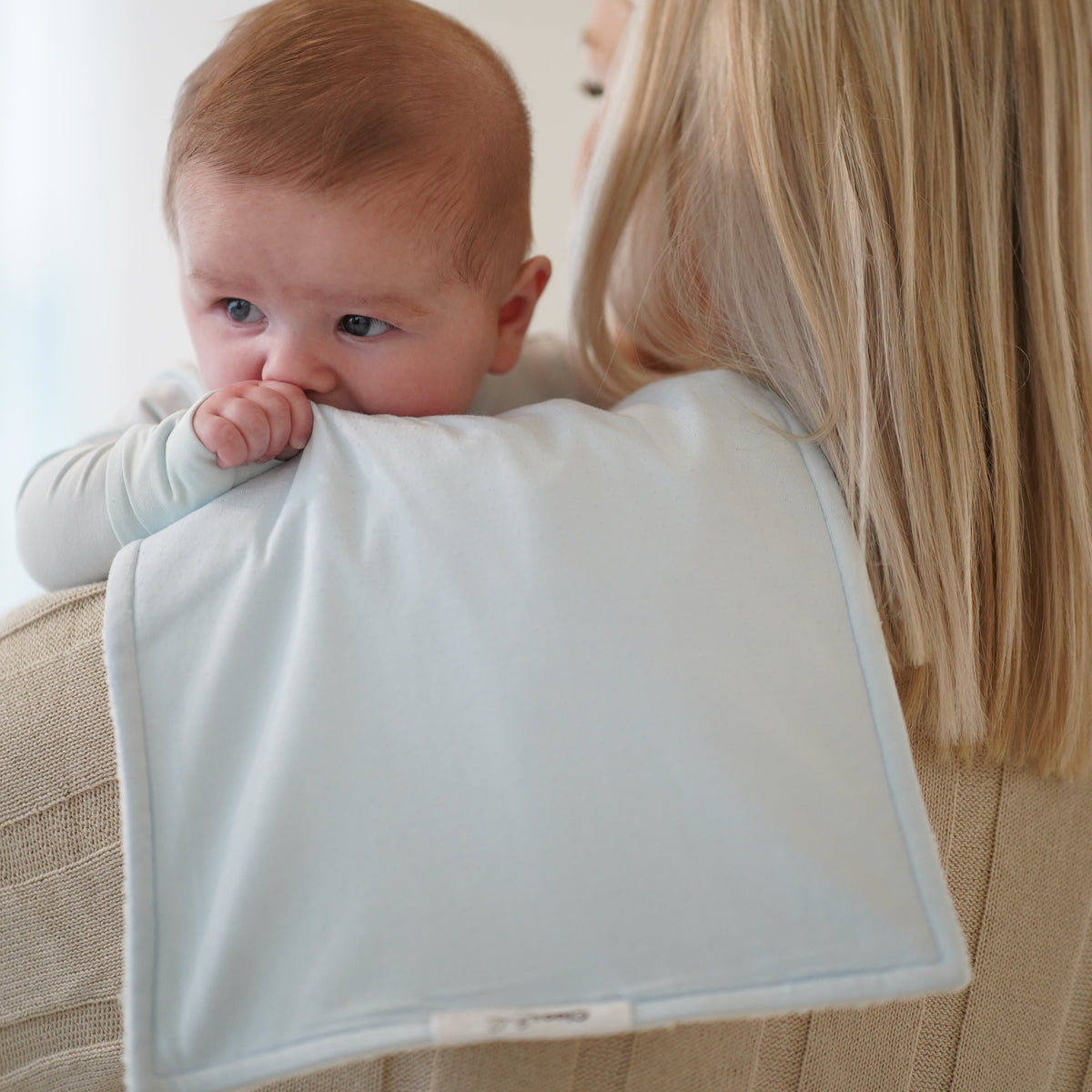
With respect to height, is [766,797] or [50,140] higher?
[766,797]

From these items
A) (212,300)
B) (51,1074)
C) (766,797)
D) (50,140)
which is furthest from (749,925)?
(50,140)

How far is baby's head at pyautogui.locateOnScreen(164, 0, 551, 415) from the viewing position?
73 centimetres

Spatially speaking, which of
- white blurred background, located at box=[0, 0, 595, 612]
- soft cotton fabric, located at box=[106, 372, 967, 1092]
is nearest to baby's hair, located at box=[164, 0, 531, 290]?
soft cotton fabric, located at box=[106, 372, 967, 1092]

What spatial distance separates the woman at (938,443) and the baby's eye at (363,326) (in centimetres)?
26

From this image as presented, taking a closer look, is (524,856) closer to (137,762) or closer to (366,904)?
(366,904)

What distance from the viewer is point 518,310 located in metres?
0.92

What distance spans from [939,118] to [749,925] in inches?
19.7

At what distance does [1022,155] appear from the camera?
0.69m

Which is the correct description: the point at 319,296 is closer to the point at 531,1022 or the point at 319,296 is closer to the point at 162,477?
the point at 162,477

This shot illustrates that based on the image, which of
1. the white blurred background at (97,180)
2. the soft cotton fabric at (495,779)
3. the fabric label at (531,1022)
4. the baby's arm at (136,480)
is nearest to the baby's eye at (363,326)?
the baby's arm at (136,480)

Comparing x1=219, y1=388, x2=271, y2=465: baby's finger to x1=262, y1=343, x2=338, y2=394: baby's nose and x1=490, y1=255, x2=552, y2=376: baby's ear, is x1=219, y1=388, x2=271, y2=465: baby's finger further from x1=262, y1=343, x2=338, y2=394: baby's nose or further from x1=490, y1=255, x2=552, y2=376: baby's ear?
x1=490, y1=255, x2=552, y2=376: baby's ear

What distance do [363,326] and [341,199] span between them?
0.31ft

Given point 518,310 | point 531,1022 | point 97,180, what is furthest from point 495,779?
point 97,180

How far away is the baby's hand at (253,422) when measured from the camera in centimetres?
65
